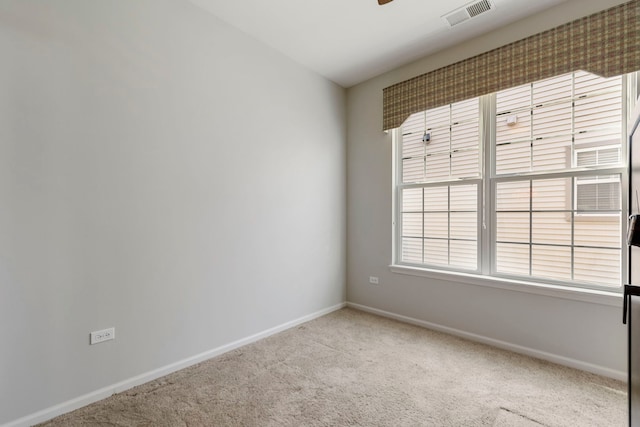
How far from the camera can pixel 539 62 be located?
2.35m

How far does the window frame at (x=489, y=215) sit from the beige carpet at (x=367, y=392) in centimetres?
61

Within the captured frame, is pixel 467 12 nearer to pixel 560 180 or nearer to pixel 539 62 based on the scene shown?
pixel 539 62

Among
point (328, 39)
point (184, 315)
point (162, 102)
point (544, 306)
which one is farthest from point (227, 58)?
point (544, 306)

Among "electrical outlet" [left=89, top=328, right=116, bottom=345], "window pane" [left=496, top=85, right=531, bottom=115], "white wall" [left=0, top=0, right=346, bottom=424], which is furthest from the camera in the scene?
"window pane" [left=496, top=85, right=531, bottom=115]

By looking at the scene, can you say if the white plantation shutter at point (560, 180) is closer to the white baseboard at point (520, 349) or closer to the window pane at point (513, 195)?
the window pane at point (513, 195)

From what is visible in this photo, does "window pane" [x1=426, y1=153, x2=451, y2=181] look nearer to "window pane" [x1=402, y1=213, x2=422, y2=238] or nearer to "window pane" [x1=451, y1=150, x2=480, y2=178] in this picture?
"window pane" [x1=451, y1=150, x2=480, y2=178]

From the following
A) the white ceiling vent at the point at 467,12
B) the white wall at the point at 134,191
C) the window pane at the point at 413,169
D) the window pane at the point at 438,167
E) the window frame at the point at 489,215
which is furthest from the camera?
the window pane at the point at 413,169

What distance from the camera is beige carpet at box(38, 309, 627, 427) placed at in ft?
5.57

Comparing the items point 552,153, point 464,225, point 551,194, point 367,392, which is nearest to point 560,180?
point 551,194

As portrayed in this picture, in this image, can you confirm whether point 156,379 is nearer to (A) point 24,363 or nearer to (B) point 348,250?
(A) point 24,363

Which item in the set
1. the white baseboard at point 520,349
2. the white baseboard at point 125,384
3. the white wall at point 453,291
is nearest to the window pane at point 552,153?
the white wall at point 453,291

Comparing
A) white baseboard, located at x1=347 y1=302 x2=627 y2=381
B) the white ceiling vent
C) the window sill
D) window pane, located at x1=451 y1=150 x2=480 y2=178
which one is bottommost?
white baseboard, located at x1=347 y1=302 x2=627 y2=381

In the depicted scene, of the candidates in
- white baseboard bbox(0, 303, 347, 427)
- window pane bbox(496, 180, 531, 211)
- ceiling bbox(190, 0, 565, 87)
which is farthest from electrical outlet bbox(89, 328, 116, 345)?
window pane bbox(496, 180, 531, 211)

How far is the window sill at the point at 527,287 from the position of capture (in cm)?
212
